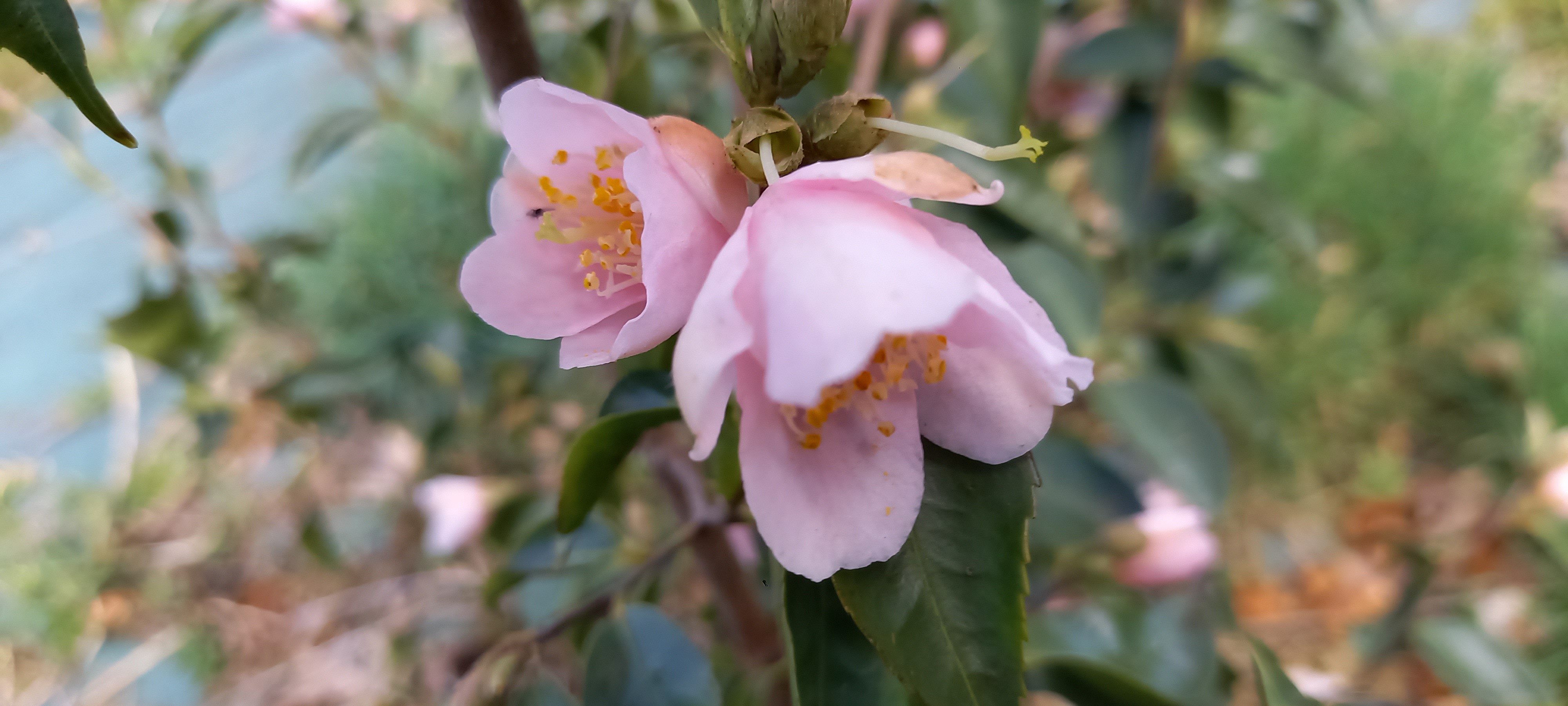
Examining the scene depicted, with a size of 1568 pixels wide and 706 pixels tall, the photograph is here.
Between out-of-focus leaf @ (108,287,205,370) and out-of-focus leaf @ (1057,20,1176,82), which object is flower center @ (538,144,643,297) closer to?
out-of-focus leaf @ (1057,20,1176,82)

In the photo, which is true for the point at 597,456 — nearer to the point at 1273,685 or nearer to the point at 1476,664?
the point at 1273,685

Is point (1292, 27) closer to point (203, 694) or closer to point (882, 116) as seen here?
point (882, 116)

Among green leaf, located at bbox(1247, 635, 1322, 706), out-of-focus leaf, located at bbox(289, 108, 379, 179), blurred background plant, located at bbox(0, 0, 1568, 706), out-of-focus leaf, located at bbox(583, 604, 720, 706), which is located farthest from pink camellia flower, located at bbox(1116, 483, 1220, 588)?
out-of-focus leaf, located at bbox(289, 108, 379, 179)

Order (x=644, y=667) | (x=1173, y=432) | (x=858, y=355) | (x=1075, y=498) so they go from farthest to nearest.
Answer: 1. (x=1173, y=432)
2. (x=1075, y=498)
3. (x=644, y=667)
4. (x=858, y=355)

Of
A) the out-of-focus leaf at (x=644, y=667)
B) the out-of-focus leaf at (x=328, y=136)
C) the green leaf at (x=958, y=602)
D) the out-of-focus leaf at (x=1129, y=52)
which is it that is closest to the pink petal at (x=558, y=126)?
the green leaf at (x=958, y=602)

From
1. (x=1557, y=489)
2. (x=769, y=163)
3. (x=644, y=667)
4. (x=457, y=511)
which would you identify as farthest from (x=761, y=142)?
(x=1557, y=489)
